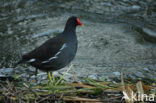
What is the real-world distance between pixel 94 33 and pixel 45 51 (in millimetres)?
2651

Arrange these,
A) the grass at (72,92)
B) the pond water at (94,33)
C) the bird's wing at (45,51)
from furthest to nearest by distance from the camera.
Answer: the pond water at (94,33)
the bird's wing at (45,51)
the grass at (72,92)

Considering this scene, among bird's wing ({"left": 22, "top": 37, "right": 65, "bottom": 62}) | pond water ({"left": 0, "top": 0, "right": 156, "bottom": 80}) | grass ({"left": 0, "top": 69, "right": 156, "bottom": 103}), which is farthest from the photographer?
pond water ({"left": 0, "top": 0, "right": 156, "bottom": 80})

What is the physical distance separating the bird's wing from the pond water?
57 centimetres

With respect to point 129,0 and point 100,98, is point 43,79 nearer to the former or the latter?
point 100,98

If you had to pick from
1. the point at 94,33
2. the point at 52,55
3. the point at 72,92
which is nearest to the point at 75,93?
the point at 72,92

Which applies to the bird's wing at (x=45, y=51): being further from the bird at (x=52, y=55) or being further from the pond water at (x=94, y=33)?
the pond water at (x=94, y=33)

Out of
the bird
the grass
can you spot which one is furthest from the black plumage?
the grass

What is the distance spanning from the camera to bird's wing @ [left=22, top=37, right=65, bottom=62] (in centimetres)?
462

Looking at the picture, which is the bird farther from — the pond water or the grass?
the grass

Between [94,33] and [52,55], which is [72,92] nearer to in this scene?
[52,55]

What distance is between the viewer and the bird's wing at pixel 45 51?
182 inches

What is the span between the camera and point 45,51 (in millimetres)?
4680

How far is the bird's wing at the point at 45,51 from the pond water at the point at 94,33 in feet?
1.88

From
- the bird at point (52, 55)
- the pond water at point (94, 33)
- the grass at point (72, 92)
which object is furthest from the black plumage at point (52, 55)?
the grass at point (72, 92)
